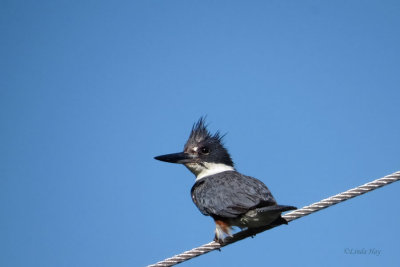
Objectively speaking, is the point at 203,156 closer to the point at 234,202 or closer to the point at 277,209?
the point at 234,202

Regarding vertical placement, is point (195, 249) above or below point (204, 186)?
below

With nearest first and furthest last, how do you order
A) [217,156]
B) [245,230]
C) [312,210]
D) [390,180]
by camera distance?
[390,180], [312,210], [245,230], [217,156]

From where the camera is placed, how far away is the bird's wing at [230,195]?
4020 millimetres

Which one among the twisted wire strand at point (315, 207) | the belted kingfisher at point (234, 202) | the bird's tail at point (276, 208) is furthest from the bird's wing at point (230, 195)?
the twisted wire strand at point (315, 207)

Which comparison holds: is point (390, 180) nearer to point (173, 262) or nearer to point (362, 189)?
point (362, 189)

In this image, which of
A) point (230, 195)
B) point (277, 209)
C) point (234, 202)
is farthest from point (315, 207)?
point (230, 195)

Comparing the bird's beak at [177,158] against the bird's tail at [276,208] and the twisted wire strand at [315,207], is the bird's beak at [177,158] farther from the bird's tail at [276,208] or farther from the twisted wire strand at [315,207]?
the bird's tail at [276,208]

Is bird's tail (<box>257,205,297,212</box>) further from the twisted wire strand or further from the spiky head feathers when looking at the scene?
the spiky head feathers

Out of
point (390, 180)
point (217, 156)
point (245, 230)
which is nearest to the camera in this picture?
point (390, 180)

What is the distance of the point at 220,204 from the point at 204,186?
48 cm

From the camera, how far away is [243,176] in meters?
4.61

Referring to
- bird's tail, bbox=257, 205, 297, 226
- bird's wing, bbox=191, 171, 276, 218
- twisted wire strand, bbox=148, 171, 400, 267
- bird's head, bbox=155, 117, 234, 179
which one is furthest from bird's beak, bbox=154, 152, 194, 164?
bird's tail, bbox=257, 205, 297, 226

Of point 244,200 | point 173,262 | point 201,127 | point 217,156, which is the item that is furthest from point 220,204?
point 201,127

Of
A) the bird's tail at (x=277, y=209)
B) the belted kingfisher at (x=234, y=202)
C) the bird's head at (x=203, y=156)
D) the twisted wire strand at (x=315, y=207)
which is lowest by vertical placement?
the twisted wire strand at (x=315, y=207)
